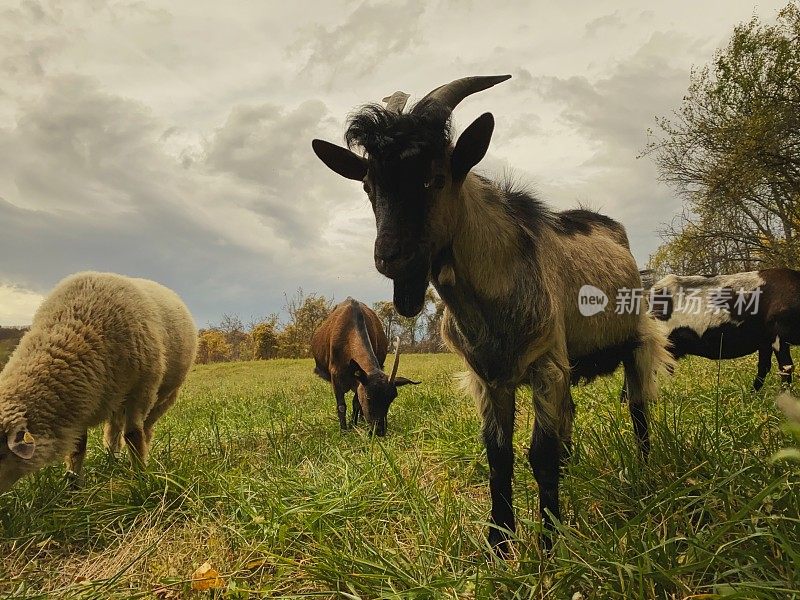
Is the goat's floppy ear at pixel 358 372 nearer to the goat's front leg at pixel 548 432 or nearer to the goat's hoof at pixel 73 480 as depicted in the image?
the goat's hoof at pixel 73 480

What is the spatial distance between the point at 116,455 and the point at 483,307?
4.10m

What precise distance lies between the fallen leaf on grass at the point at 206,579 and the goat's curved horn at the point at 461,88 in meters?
3.03

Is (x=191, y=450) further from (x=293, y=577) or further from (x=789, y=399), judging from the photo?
(x=789, y=399)

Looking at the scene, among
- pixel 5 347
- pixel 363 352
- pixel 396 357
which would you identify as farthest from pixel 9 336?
pixel 396 357

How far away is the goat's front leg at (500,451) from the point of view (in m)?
3.14

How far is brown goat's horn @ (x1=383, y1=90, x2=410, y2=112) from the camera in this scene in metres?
3.22

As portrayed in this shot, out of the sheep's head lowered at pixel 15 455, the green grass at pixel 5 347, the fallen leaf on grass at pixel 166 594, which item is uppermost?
the green grass at pixel 5 347

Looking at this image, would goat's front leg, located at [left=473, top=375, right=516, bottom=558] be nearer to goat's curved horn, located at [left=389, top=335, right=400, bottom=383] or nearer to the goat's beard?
the goat's beard

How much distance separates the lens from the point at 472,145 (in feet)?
9.29

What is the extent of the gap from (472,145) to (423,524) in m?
2.24

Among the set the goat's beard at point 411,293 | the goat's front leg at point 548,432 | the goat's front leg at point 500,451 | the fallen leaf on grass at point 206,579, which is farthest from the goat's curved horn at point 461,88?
the fallen leaf on grass at point 206,579

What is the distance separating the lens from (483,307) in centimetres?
301

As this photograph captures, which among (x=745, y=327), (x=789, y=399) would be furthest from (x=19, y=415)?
(x=745, y=327)

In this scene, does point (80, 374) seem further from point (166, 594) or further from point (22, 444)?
point (166, 594)
